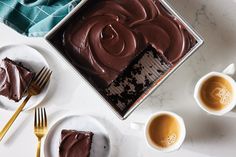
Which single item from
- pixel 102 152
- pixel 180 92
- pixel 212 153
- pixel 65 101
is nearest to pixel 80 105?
pixel 65 101

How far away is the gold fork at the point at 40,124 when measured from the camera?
2.16 m

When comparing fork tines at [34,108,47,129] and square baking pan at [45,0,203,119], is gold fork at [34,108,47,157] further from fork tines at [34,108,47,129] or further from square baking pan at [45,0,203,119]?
square baking pan at [45,0,203,119]

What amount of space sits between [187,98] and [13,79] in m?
0.68

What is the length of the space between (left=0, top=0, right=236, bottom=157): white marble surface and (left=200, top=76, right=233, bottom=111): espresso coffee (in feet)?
0.23

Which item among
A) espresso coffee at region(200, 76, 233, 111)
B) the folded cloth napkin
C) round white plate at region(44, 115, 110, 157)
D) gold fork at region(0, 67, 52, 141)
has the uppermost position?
the folded cloth napkin

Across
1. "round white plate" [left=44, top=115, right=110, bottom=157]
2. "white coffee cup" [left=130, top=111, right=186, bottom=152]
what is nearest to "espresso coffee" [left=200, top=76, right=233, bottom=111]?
"white coffee cup" [left=130, top=111, right=186, bottom=152]

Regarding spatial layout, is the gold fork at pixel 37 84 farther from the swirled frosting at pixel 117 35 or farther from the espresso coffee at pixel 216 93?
the espresso coffee at pixel 216 93

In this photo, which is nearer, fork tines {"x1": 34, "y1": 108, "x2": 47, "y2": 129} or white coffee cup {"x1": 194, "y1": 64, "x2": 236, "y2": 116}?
white coffee cup {"x1": 194, "y1": 64, "x2": 236, "y2": 116}

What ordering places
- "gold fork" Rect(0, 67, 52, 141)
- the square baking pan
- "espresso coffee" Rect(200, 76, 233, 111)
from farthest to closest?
1. "gold fork" Rect(0, 67, 52, 141)
2. "espresso coffee" Rect(200, 76, 233, 111)
3. the square baking pan

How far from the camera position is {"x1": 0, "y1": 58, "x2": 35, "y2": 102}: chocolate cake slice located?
6.84 ft

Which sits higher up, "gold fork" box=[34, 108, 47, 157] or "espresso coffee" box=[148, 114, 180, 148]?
"gold fork" box=[34, 108, 47, 157]

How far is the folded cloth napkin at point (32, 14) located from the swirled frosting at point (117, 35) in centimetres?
16

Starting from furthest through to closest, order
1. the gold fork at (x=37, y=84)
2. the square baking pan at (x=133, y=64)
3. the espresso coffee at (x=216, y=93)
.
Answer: the gold fork at (x=37, y=84)
the espresso coffee at (x=216, y=93)
the square baking pan at (x=133, y=64)

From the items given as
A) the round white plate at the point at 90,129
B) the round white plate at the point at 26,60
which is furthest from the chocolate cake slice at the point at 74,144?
the round white plate at the point at 26,60
